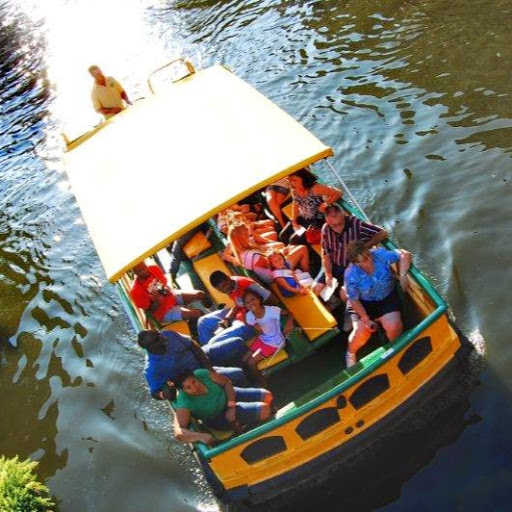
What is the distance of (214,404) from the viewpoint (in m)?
6.22

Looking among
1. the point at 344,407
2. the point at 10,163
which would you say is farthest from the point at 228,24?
the point at 344,407

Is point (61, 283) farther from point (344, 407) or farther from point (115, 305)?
point (344, 407)

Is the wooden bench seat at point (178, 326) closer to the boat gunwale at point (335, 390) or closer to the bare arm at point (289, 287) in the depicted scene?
the bare arm at point (289, 287)

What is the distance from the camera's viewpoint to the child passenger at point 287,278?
7.61 m

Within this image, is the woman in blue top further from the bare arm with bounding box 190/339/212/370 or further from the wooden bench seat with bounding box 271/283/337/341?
the bare arm with bounding box 190/339/212/370

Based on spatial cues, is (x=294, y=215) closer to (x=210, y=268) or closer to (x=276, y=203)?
(x=276, y=203)

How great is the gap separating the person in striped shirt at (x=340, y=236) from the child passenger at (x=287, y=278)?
0.23 m

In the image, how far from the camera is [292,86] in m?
14.5

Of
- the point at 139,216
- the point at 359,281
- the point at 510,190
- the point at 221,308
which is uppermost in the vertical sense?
the point at 139,216

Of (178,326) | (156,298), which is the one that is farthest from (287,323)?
(156,298)

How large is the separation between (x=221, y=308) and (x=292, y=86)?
813 centimetres

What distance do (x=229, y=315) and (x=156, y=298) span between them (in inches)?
50.1

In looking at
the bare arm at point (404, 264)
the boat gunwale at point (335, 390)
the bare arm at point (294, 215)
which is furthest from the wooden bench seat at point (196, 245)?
the boat gunwale at point (335, 390)

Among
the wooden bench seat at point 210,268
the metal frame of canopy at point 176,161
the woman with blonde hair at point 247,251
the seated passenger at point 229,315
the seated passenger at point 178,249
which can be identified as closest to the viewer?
the metal frame of canopy at point 176,161
